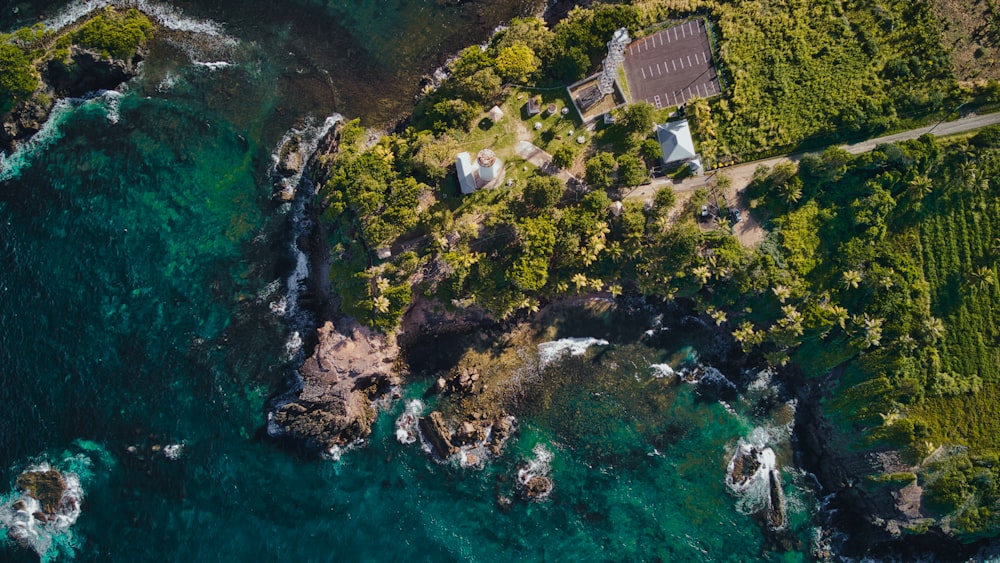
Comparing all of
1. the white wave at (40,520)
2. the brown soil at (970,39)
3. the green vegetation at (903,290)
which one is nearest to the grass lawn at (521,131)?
the green vegetation at (903,290)

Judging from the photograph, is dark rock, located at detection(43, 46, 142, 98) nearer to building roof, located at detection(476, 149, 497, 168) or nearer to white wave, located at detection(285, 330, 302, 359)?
white wave, located at detection(285, 330, 302, 359)

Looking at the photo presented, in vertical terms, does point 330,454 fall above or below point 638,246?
below

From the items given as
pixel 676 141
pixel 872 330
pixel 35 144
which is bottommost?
pixel 872 330

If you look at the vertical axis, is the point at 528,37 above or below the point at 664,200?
above

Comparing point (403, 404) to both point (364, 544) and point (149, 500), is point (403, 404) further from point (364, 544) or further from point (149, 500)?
point (149, 500)

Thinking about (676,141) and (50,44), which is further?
(50,44)

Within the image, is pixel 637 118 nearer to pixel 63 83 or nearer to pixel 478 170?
pixel 478 170

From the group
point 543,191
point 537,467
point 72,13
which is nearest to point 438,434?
point 537,467

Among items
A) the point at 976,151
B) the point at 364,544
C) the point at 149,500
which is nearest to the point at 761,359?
the point at 976,151
